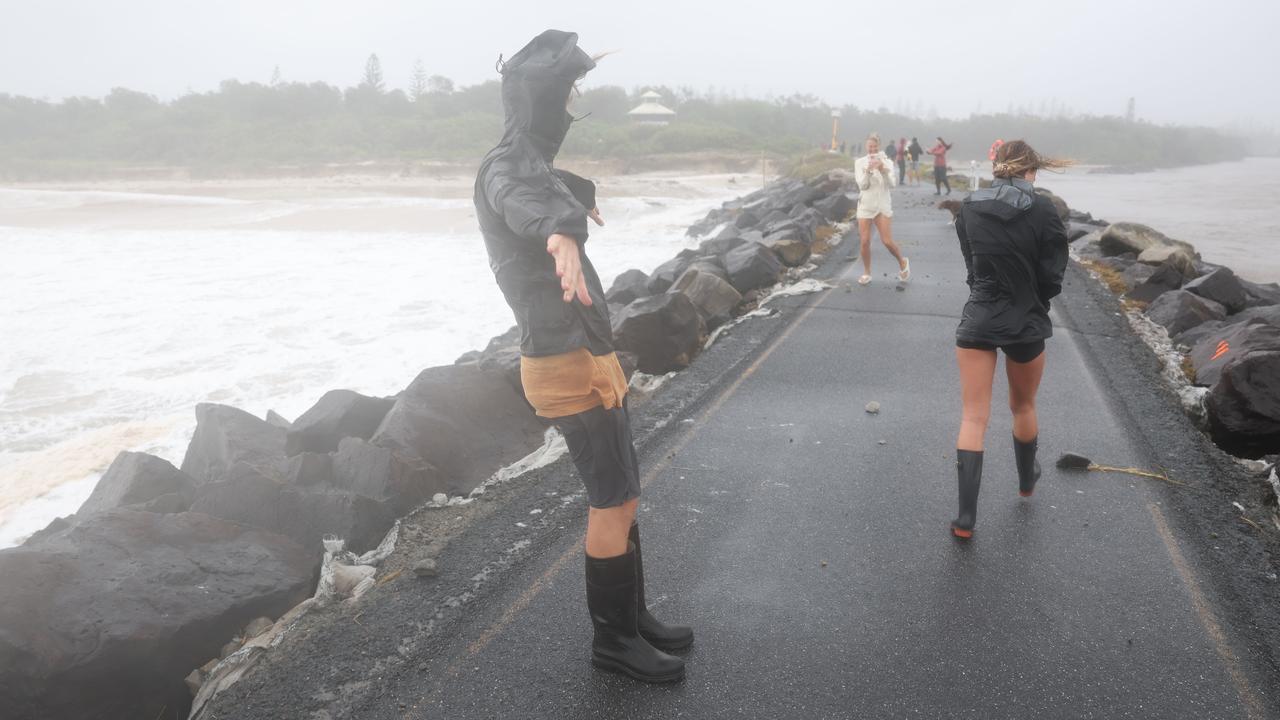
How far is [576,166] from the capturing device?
53656 mm

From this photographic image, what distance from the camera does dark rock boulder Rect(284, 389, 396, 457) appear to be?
229 inches

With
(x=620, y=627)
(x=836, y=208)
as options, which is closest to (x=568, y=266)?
(x=620, y=627)

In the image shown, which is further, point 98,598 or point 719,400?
point 719,400

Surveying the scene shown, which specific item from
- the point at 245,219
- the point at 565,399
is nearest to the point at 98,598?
the point at 565,399

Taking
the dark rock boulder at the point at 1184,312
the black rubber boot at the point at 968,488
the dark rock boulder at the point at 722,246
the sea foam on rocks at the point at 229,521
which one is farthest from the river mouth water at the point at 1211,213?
the sea foam on rocks at the point at 229,521

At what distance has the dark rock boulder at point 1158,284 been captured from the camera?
33.1ft

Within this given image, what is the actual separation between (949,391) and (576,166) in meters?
49.1

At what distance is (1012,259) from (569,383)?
2.50 meters

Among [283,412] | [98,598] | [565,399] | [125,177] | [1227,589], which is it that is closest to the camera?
[565,399]

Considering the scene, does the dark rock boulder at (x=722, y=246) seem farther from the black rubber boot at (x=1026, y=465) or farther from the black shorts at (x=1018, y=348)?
the black shorts at (x=1018, y=348)

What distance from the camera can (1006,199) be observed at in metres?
4.06

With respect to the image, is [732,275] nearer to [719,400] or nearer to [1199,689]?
A: [719,400]

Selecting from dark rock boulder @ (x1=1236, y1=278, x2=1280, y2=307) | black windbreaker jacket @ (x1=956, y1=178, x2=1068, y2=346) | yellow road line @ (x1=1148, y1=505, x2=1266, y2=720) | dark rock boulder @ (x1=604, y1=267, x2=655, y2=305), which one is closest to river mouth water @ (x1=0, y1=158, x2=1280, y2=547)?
dark rock boulder @ (x1=604, y1=267, x2=655, y2=305)

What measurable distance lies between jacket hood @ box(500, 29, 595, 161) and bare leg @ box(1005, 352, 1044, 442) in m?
2.69
